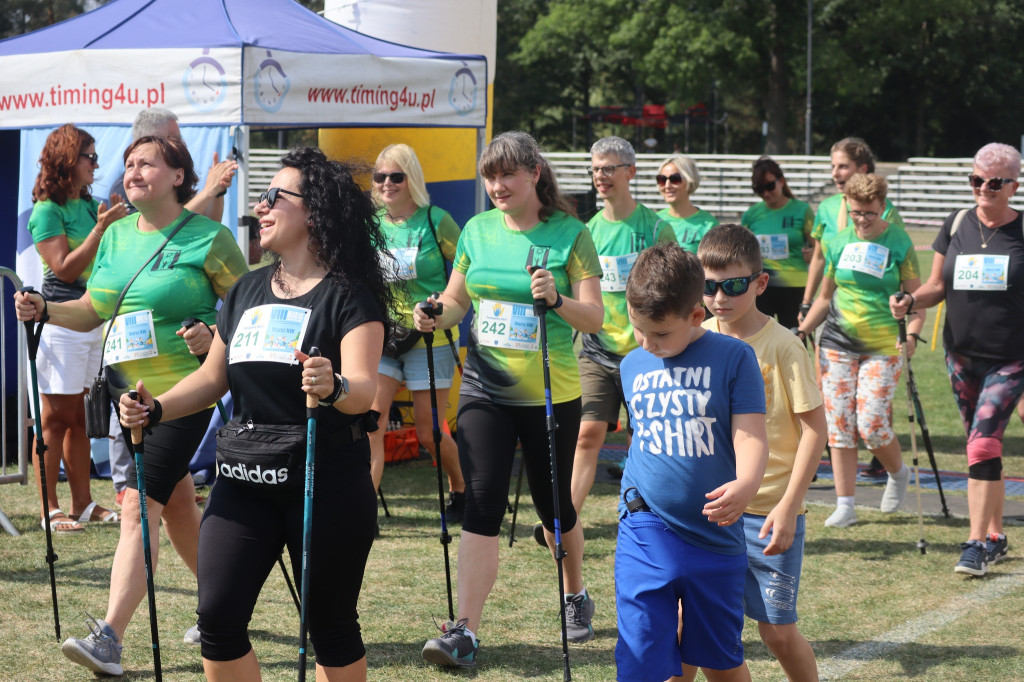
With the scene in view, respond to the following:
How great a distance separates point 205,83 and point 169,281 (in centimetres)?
280

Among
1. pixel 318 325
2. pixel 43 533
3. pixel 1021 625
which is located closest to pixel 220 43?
pixel 43 533

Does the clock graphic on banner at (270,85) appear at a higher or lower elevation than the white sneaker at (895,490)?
higher

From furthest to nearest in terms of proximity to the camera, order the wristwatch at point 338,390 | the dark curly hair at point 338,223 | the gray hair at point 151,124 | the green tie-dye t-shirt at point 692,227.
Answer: the green tie-dye t-shirt at point 692,227
the gray hair at point 151,124
the dark curly hair at point 338,223
the wristwatch at point 338,390

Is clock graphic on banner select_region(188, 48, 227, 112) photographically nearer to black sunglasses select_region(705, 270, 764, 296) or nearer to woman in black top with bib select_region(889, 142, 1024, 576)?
woman in black top with bib select_region(889, 142, 1024, 576)

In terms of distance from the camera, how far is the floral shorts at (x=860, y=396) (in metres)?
6.80

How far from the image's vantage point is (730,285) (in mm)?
3561

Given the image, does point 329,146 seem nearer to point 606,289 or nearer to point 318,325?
point 606,289

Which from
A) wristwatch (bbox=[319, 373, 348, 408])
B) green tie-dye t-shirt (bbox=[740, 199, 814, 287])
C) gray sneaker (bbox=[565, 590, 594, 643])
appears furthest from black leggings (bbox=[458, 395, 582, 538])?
green tie-dye t-shirt (bbox=[740, 199, 814, 287])

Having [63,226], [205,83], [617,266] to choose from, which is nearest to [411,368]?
[617,266]

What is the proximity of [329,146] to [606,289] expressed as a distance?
329cm

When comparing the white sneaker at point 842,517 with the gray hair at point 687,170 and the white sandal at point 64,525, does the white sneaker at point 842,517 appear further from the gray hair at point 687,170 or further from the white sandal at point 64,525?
the white sandal at point 64,525

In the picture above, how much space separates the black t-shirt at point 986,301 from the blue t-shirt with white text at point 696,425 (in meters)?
3.01

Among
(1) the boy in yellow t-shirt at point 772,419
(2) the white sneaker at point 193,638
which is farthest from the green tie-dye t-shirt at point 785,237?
(2) the white sneaker at point 193,638

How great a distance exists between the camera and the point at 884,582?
227 inches
